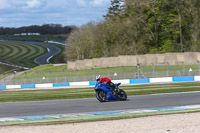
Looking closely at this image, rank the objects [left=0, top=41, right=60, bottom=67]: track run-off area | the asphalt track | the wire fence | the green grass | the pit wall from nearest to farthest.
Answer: the asphalt track → the green grass → the wire fence → the pit wall → [left=0, top=41, right=60, bottom=67]: track run-off area

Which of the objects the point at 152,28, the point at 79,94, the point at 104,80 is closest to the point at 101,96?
the point at 104,80

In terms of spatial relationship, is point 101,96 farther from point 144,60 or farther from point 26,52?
point 26,52

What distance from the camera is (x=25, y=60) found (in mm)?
114750

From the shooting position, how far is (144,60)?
166ft

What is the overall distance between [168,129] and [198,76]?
3044 centimetres

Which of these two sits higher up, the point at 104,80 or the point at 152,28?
the point at 152,28

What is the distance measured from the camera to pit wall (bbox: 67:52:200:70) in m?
46.6

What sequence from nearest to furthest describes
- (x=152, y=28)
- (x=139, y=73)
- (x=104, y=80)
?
(x=104, y=80)
(x=139, y=73)
(x=152, y=28)

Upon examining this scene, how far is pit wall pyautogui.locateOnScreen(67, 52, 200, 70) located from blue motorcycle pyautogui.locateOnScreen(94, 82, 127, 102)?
2521 cm

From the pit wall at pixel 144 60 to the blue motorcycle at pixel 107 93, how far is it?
82.7 feet

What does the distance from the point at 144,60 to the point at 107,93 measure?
3392cm

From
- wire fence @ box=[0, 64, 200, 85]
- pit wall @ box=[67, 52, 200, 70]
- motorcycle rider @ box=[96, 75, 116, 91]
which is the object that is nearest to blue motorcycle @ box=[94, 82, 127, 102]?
motorcycle rider @ box=[96, 75, 116, 91]

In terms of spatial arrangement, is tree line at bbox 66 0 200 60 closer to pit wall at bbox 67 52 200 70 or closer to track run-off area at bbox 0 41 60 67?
pit wall at bbox 67 52 200 70

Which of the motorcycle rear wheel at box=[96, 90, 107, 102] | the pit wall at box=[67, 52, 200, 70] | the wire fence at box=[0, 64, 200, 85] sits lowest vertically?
the motorcycle rear wheel at box=[96, 90, 107, 102]
